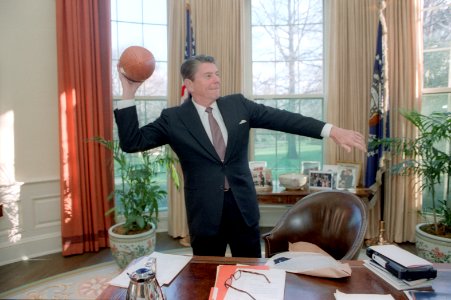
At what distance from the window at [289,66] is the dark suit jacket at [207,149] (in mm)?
2143

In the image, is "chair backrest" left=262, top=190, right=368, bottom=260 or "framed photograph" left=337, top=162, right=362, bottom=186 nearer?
"chair backrest" left=262, top=190, right=368, bottom=260

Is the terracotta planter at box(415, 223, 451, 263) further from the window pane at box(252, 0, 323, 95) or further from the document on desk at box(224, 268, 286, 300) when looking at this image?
the document on desk at box(224, 268, 286, 300)

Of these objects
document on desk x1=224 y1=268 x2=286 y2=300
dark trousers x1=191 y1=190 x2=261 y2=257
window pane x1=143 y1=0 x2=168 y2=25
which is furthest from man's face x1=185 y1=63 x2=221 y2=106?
window pane x1=143 y1=0 x2=168 y2=25

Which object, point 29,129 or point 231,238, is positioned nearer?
point 231,238

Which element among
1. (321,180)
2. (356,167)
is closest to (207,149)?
(321,180)

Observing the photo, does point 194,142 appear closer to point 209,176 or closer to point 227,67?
point 209,176

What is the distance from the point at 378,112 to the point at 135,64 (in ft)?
8.54

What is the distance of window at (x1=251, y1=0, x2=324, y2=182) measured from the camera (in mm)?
3930

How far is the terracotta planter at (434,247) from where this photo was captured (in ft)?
9.02

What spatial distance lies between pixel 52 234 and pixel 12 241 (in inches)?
14.1

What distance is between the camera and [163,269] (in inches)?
53.1

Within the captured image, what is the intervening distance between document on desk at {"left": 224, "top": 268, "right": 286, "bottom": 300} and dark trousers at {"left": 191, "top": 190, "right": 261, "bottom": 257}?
0.55m

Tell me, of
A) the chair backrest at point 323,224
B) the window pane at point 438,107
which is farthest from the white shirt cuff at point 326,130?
the window pane at point 438,107

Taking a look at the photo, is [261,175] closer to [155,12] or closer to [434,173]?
[434,173]
